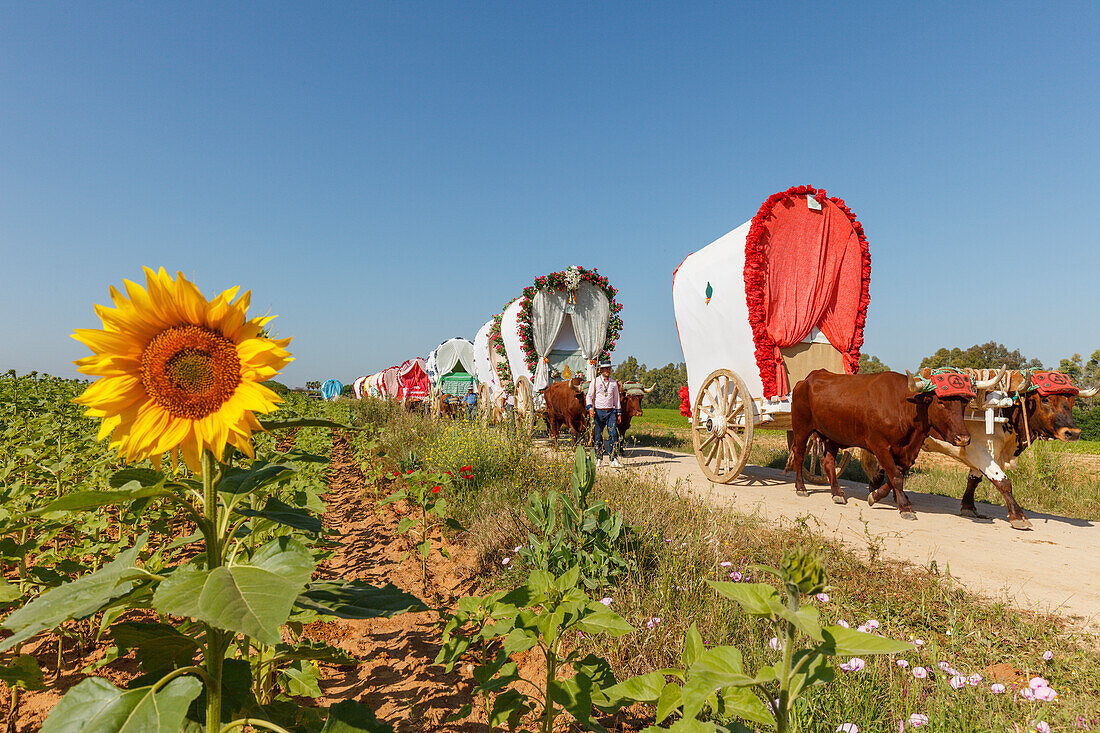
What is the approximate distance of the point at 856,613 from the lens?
2.91 meters

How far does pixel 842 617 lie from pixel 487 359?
13493 mm

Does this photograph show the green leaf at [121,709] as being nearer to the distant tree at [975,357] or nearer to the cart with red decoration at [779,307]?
the cart with red decoration at [779,307]

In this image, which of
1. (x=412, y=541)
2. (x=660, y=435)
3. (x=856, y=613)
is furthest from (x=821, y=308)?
(x=660, y=435)

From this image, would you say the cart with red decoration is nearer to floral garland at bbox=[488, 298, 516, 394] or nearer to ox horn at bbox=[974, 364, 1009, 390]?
ox horn at bbox=[974, 364, 1009, 390]

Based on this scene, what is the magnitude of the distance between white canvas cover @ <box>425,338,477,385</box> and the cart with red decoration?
14.7 metres

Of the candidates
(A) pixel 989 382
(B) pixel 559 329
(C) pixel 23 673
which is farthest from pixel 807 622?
(B) pixel 559 329

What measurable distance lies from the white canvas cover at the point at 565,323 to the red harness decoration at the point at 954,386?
7284 mm

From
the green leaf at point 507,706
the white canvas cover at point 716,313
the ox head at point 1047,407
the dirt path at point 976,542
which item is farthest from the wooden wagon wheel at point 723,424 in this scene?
the green leaf at point 507,706

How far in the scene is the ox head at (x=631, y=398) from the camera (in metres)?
10.3

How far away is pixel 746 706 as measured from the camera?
3.74 feet

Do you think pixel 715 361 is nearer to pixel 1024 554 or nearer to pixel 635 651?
pixel 1024 554

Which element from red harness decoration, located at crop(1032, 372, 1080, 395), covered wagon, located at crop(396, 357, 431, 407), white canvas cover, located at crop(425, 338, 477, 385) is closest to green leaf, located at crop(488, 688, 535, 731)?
red harness decoration, located at crop(1032, 372, 1080, 395)

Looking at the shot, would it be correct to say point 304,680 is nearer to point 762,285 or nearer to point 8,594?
point 8,594

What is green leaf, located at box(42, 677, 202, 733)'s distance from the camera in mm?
878
